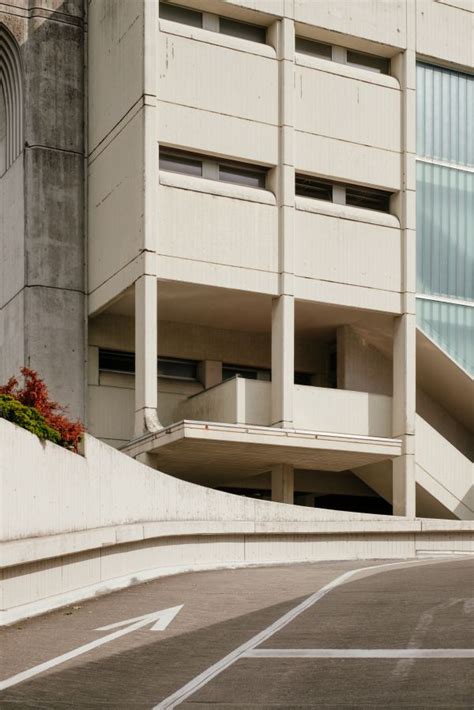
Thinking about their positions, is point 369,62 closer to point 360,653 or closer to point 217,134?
point 217,134

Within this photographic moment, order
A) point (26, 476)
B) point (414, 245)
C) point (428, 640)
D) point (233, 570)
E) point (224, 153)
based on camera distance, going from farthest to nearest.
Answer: point (414, 245), point (224, 153), point (233, 570), point (26, 476), point (428, 640)

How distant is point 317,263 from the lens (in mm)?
31172

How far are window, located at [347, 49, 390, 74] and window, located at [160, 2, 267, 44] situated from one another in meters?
2.54

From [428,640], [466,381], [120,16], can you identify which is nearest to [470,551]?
[466,381]

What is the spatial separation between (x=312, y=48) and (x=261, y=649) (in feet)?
72.7

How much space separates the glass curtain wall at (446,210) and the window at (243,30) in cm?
430

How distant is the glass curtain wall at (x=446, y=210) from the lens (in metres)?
32.9

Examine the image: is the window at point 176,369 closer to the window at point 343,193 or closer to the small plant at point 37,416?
the window at point 343,193

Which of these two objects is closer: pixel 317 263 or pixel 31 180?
pixel 317 263

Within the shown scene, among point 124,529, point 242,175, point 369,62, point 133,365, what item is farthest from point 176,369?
point 124,529

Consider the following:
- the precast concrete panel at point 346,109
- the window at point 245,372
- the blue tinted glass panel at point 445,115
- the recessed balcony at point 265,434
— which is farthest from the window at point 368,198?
the window at point 245,372

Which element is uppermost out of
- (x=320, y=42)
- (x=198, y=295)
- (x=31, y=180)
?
(x=320, y=42)

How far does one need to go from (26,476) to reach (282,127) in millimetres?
16372

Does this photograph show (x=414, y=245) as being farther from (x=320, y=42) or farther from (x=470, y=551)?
(x=470, y=551)
